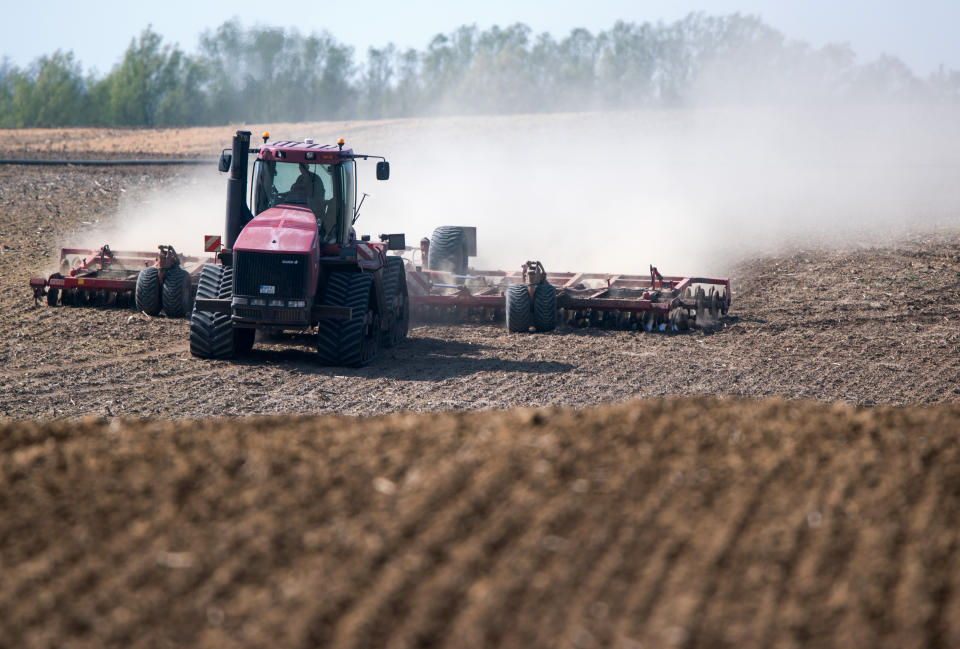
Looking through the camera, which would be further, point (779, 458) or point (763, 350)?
point (763, 350)

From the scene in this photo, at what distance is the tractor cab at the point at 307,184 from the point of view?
46.8 feet

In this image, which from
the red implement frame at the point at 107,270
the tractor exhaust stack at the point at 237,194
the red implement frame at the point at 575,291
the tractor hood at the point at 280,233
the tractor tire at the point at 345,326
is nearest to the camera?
the tractor hood at the point at 280,233

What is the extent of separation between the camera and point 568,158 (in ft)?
157

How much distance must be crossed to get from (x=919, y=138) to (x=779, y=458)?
A: 175 feet

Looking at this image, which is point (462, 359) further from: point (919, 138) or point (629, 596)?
point (919, 138)

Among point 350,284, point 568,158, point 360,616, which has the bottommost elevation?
point 360,616

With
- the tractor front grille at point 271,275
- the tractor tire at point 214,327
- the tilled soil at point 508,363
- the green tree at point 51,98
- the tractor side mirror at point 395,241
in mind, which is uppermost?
the green tree at point 51,98

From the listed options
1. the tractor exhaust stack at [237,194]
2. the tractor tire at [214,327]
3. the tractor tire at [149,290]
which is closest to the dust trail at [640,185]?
the tractor tire at [149,290]

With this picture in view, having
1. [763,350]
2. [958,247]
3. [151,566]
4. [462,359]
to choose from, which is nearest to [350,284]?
[462,359]

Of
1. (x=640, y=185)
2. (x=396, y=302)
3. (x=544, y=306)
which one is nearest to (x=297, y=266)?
(x=396, y=302)

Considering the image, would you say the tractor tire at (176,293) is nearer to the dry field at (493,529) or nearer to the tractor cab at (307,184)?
the tractor cab at (307,184)

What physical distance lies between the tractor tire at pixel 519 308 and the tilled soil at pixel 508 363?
1.38ft

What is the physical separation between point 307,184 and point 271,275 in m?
1.76

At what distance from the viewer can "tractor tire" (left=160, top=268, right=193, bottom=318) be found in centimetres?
1627
